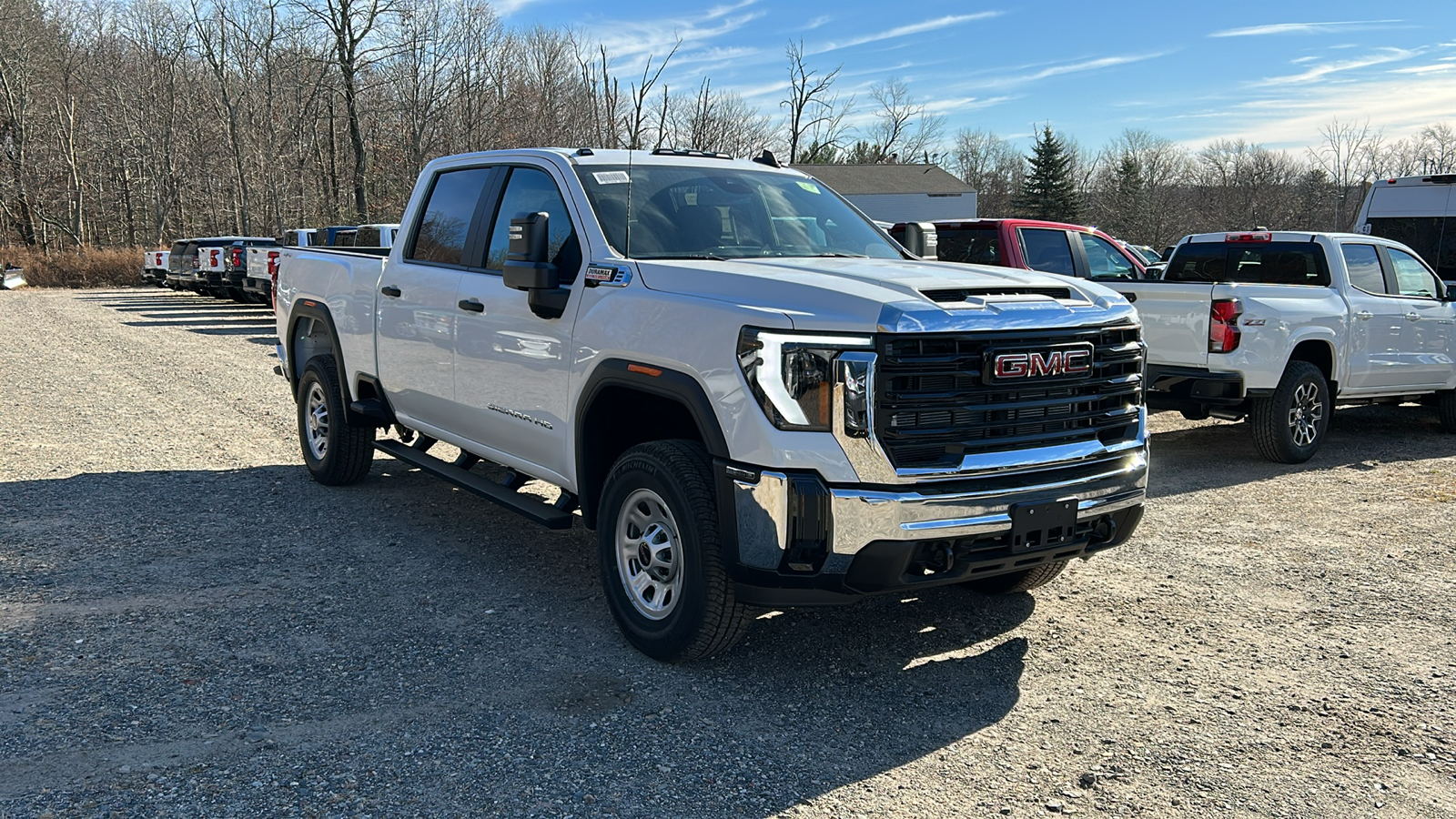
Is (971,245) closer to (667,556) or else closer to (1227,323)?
(1227,323)

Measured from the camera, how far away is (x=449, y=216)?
603 centimetres

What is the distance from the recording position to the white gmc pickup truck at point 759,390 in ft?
12.0

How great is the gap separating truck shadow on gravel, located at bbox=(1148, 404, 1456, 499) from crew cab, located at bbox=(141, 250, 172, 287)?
31.1m

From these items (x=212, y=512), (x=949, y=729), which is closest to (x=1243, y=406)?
(x=949, y=729)

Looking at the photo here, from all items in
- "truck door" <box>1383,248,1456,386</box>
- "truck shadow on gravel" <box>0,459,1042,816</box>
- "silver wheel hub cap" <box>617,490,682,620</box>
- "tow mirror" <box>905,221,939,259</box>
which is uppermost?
"tow mirror" <box>905,221,939,259</box>

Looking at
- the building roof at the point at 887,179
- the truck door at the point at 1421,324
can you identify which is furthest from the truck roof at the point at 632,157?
the building roof at the point at 887,179

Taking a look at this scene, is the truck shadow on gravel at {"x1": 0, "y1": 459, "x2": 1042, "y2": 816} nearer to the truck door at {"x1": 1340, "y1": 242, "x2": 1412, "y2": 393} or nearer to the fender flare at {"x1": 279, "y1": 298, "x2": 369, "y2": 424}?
the fender flare at {"x1": 279, "y1": 298, "x2": 369, "y2": 424}

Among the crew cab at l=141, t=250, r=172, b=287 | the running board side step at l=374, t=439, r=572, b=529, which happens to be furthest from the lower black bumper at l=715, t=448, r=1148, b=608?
the crew cab at l=141, t=250, r=172, b=287

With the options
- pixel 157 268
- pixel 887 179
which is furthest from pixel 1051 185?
pixel 157 268

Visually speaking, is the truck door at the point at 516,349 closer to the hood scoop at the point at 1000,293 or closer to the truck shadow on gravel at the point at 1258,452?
the hood scoop at the point at 1000,293

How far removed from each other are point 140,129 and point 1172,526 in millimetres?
63620

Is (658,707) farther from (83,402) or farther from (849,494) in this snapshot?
(83,402)

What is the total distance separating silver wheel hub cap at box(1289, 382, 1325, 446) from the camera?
8672mm

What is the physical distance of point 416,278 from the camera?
6.04m
